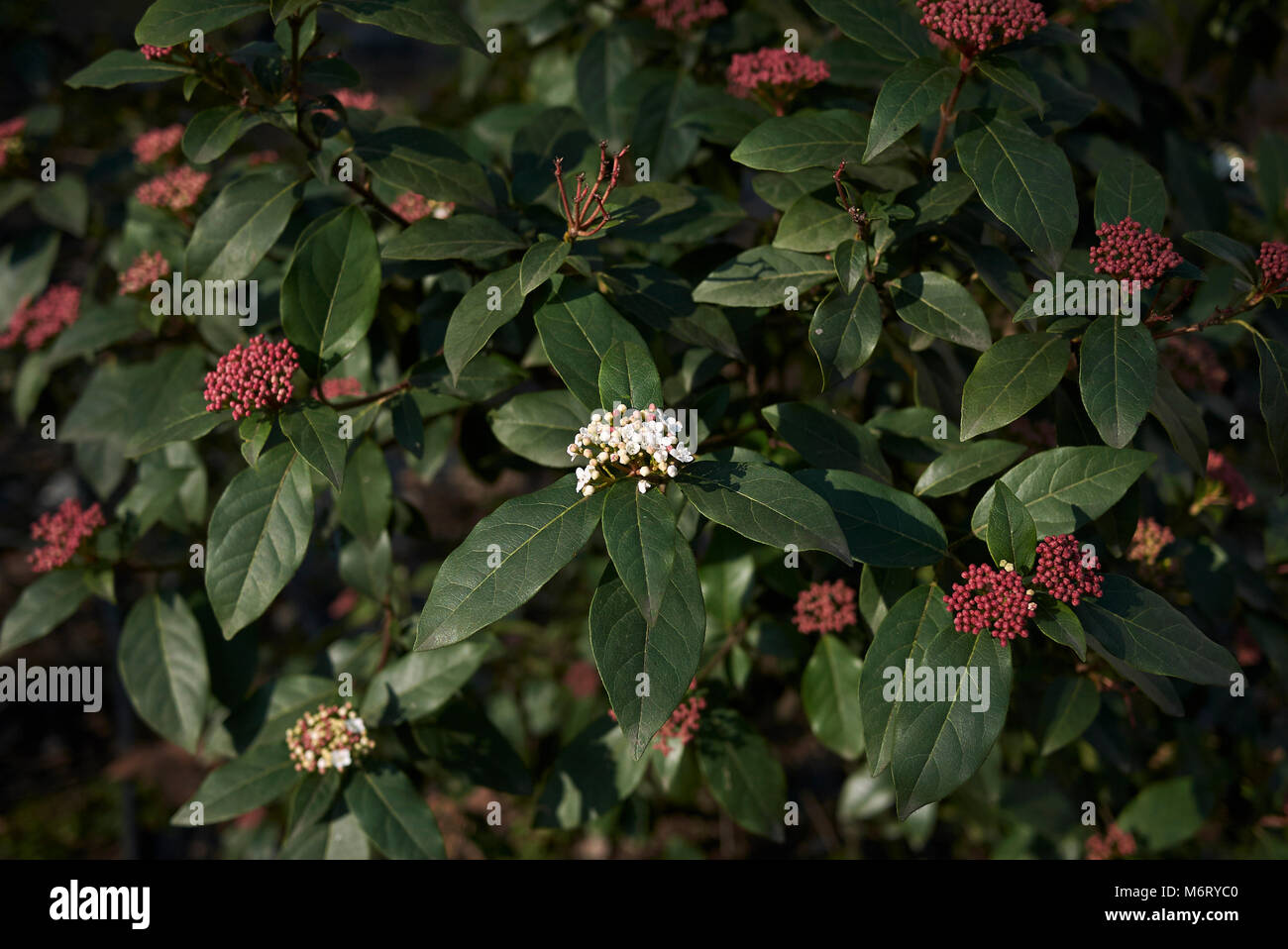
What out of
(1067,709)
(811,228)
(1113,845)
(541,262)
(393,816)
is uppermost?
(811,228)

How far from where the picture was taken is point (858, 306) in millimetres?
1760

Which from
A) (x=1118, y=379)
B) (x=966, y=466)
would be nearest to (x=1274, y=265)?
(x=1118, y=379)

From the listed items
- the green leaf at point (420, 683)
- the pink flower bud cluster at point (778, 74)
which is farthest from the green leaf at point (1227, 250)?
the green leaf at point (420, 683)

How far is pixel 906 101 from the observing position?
65.7 inches

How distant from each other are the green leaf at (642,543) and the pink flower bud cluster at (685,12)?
5.66ft

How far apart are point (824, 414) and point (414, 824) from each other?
4.34ft

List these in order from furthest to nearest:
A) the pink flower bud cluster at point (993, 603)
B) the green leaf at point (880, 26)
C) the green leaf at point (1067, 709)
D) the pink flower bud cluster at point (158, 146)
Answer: the pink flower bud cluster at point (158, 146) < the green leaf at point (1067, 709) < the green leaf at point (880, 26) < the pink flower bud cluster at point (993, 603)

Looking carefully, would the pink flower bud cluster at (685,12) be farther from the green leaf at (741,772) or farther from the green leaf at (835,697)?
the green leaf at (741,772)

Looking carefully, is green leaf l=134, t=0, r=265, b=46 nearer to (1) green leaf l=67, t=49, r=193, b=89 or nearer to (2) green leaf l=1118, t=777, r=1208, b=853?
(1) green leaf l=67, t=49, r=193, b=89

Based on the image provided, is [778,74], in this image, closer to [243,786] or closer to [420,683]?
[420,683]

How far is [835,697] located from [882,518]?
70 cm

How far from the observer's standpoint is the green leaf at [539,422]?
1.90 m
